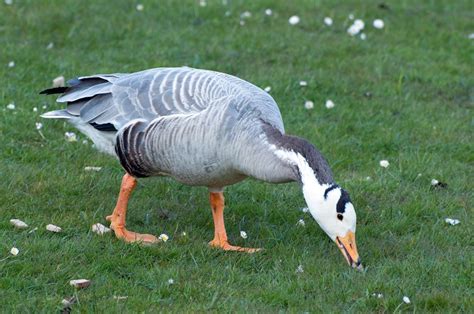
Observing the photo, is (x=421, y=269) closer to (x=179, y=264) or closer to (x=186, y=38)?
(x=179, y=264)

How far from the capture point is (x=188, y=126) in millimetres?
6125

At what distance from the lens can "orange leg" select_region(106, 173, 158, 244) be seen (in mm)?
6387

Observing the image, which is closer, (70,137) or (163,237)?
(163,237)

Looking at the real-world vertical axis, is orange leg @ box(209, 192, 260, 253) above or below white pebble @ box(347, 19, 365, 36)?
above

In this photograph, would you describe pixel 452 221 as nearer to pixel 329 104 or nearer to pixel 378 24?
pixel 329 104

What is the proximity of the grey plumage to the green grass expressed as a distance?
1.89 ft

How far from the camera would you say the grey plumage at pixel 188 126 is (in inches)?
232

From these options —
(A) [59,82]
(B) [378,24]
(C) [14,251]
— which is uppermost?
(C) [14,251]

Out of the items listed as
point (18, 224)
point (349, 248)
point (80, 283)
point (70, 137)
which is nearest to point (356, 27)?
point (70, 137)

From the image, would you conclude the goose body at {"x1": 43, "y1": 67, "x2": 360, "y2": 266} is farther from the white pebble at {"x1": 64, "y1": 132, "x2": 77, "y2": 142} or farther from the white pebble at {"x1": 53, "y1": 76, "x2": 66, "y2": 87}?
the white pebble at {"x1": 53, "y1": 76, "x2": 66, "y2": 87}

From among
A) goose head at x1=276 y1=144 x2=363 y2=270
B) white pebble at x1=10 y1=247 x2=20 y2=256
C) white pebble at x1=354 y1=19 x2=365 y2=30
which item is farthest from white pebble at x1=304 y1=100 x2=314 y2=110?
white pebble at x1=10 y1=247 x2=20 y2=256

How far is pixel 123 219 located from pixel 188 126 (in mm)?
919

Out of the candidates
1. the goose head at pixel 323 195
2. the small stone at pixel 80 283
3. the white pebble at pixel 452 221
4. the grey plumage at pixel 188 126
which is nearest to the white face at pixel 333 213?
the goose head at pixel 323 195

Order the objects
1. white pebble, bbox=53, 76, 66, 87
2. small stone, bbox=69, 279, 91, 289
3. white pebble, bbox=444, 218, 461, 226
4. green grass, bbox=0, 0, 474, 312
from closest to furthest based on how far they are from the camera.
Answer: small stone, bbox=69, 279, 91, 289, green grass, bbox=0, 0, 474, 312, white pebble, bbox=444, 218, 461, 226, white pebble, bbox=53, 76, 66, 87
